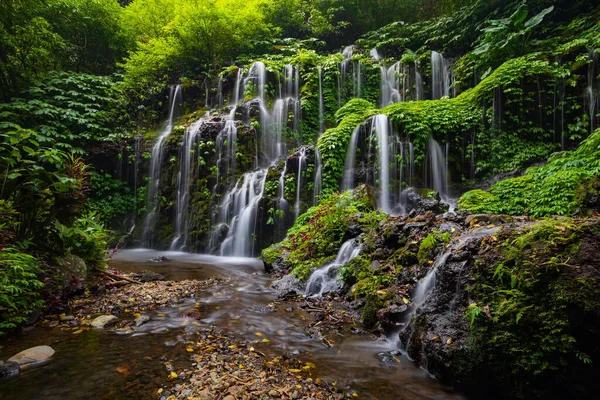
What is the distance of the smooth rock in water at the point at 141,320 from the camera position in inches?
154

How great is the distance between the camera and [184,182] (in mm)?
13406

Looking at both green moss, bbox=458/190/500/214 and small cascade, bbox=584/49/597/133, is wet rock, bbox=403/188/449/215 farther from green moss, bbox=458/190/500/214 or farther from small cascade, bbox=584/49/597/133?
small cascade, bbox=584/49/597/133

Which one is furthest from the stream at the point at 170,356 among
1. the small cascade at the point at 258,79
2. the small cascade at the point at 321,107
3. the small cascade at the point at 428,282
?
the small cascade at the point at 258,79

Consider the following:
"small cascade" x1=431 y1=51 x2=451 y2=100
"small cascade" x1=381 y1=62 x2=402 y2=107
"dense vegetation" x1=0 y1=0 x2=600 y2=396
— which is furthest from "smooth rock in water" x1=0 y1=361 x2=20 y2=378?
"small cascade" x1=431 y1=51 x2=451 y2=100

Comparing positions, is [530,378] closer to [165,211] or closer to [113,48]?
[165,211]

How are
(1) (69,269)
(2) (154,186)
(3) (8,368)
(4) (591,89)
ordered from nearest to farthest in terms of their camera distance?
(3) (8,368)
(1) (69,269)
(4) (591,89)
(2) (154,186)

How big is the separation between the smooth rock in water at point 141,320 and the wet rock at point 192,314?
0.48 metres

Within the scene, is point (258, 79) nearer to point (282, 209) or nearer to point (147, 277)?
Result: point (282, 209)

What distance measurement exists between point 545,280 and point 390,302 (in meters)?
1.89

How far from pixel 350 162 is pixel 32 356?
961 cm

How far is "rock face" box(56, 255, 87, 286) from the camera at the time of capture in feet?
15.1

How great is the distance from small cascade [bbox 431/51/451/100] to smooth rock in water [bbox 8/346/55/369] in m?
15.8

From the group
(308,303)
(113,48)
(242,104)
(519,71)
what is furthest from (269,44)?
(308,303)

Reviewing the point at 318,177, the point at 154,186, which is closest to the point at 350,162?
the point at 318,177
